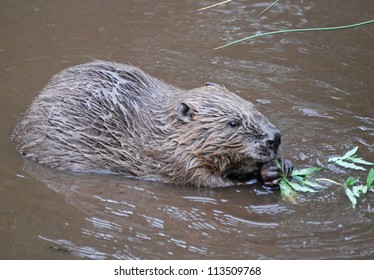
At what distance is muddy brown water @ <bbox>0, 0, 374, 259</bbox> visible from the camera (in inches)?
210

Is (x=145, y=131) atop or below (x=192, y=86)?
atop

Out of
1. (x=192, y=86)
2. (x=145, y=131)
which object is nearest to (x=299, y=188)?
(x=145, y=131)

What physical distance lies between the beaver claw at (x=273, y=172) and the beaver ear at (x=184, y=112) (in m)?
0.80

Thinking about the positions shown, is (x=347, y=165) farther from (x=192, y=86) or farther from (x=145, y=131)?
(x=192, y=86)

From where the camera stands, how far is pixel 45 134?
645 cm

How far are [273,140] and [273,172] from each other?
289mm

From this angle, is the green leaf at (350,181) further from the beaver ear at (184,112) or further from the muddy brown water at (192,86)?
the beaver ear at (184,112)

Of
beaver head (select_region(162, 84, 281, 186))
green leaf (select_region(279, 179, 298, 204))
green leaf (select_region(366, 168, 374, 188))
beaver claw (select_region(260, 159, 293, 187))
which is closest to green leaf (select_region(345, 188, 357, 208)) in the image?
green leaf (select_region(366, 168, 374, 188))

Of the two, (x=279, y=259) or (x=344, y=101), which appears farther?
(x=344, y=101)

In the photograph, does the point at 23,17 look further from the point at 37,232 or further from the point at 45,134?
the point at 37,232

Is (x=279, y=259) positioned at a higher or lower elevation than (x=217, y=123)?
lower

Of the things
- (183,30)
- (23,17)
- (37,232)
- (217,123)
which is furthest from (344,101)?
(23,17)

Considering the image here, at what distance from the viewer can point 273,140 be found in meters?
5.95

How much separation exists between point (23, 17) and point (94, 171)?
4.02 m
